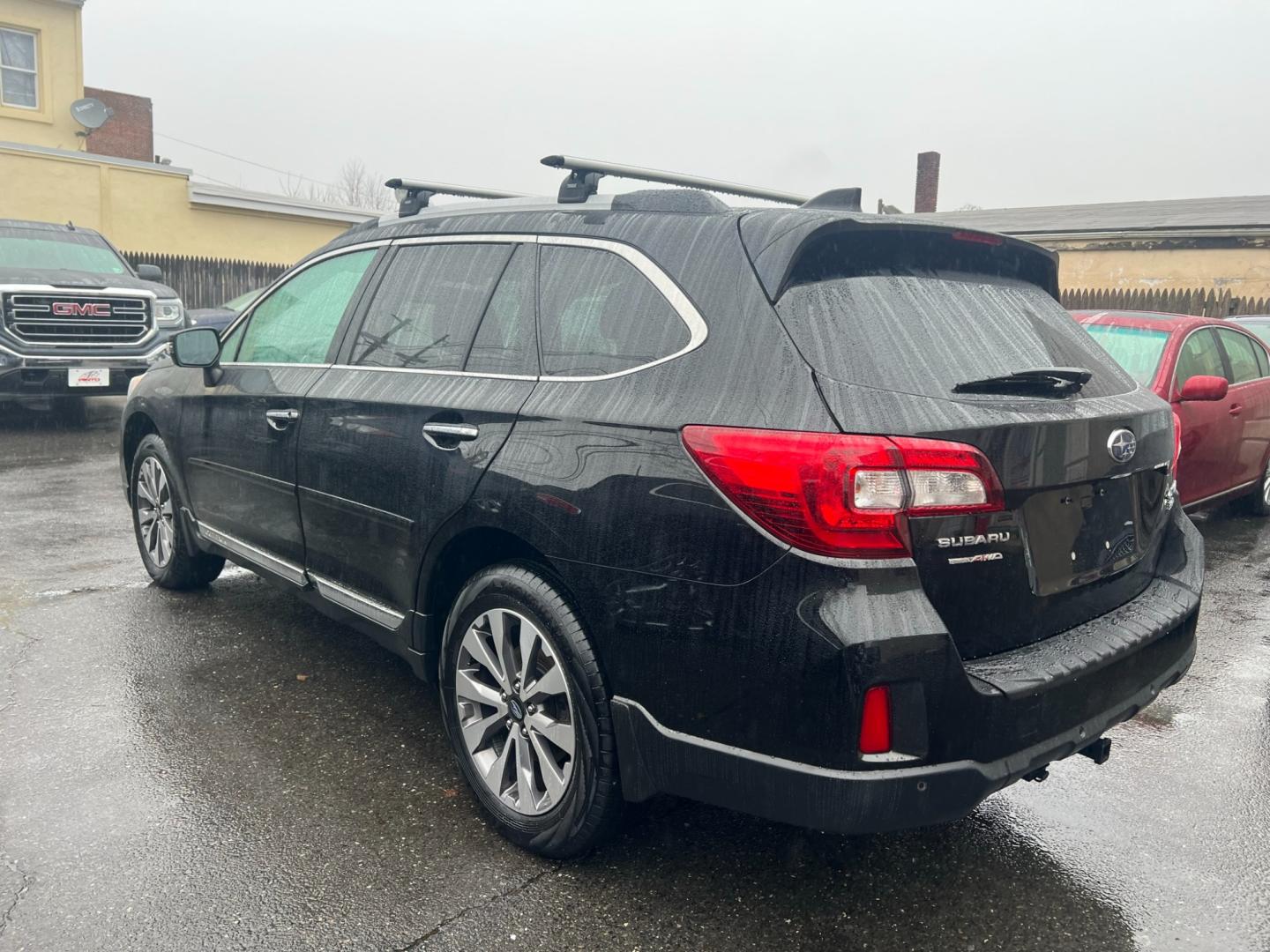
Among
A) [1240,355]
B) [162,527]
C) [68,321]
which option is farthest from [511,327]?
[68,321]

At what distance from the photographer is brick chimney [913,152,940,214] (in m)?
38.4

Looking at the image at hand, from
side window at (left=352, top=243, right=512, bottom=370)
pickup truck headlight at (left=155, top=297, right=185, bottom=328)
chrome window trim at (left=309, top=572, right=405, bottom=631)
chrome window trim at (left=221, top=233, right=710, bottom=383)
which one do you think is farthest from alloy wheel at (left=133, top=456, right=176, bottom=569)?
pickup truck headlight at (left=155, top=297, right=185, bottom=328)

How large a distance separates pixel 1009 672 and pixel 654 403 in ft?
3.36

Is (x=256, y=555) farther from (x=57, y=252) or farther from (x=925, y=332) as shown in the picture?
(x=57, y=252)

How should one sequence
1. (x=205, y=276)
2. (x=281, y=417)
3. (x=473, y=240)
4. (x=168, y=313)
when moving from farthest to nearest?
(x=205, y=276) → (x=168, y=313) → (x=281, y=417) → (x=473, y=240)

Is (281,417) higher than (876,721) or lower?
higher

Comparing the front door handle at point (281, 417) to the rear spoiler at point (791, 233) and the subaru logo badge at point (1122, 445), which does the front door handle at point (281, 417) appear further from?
the subaru logo badge at point (1122, 445)

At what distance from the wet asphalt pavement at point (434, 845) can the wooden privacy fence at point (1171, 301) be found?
16682 millimetres

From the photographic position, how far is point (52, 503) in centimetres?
701

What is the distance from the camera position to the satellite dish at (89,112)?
77.0 ft

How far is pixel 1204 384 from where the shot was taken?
5914 millimetres

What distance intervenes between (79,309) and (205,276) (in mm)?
11858

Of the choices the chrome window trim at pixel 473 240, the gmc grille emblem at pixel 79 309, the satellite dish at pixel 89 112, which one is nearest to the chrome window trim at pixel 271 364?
the chrome window trim at pixel 473 240

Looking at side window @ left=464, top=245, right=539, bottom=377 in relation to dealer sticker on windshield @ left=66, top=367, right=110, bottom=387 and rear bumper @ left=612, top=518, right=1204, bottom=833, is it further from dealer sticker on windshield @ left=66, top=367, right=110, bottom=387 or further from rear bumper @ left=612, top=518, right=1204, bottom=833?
dealer sticker on windshield @ left=66, top=367, right=110, bottom=387
